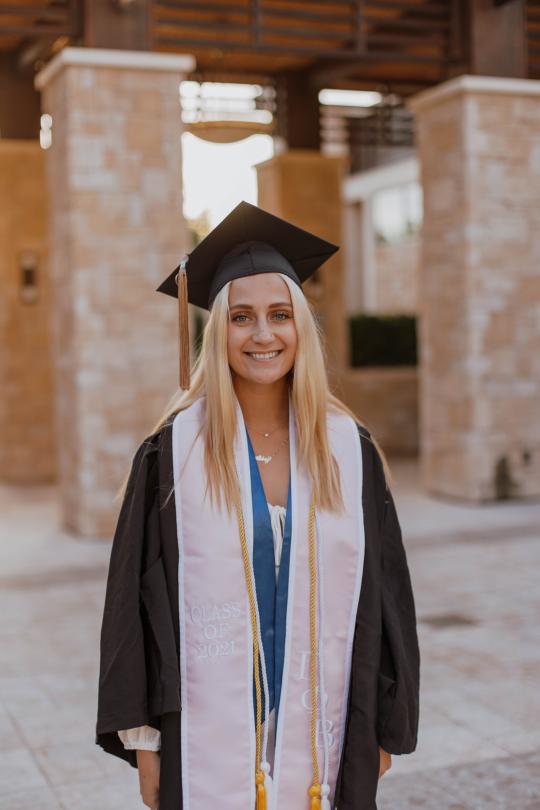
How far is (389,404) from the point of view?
13008 millimetres

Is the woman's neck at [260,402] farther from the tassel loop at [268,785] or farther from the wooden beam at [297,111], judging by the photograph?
the wooden beam at [297,111]

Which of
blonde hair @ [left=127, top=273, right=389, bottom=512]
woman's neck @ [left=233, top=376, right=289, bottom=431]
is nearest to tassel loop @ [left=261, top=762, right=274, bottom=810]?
blonde hair @ [left=127, top=273, right=389, bottom=512]

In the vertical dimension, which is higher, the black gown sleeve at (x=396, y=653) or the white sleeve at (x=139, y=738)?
the black gown sleeve at (x=396, y=653)

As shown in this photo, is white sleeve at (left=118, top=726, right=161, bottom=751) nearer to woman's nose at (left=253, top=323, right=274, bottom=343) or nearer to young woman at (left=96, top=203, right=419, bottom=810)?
young woman at (left=96, top=203, right=419, bottom=810)

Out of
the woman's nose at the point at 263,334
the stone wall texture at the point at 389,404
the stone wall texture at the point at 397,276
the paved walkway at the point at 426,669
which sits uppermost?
the stone wall texture at the point at 397,276

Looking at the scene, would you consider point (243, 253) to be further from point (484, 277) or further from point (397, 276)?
point (397, 276)

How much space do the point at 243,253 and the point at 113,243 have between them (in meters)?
5.80

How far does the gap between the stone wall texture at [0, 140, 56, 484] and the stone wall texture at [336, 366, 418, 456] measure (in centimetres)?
359

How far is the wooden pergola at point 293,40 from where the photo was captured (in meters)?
7.89

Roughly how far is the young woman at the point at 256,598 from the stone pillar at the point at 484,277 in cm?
694

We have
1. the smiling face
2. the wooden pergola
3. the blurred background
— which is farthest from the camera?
the wooden pergola

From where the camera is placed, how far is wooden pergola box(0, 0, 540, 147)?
789 cm

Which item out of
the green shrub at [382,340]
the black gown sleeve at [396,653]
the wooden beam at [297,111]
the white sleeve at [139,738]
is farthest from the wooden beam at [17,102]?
the white sleeve at [139,738]

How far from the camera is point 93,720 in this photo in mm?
4352
